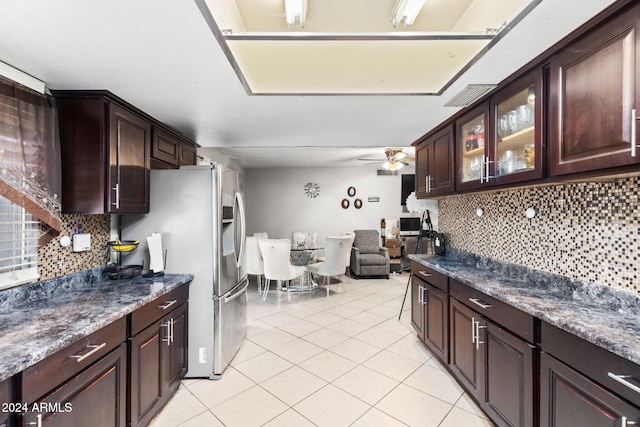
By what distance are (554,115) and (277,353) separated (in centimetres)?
285

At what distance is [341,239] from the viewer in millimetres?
4711

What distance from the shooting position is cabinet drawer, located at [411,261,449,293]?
95.3 inches

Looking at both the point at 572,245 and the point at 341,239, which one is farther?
the point at 341,239

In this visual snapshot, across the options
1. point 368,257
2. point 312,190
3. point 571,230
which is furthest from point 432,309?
point 312,190

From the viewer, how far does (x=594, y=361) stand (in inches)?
44.5

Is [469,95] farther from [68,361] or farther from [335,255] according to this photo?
[335,255]

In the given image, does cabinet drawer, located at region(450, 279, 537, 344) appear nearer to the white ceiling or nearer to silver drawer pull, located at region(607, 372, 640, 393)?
silver drawer pull, located at region(607, 372, 640, 393)

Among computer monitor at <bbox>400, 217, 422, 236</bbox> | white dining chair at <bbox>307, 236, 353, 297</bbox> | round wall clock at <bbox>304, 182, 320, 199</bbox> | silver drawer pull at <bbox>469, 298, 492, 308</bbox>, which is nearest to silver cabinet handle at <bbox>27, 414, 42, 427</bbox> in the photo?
silver drawer pull at <bbox>469, 298, 492, 308</bbox>

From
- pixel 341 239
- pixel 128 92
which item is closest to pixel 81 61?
pixel 128 92

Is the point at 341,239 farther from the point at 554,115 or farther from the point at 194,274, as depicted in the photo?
the point at 554,115

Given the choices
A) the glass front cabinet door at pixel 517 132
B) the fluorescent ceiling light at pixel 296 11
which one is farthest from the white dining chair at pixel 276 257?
the fluorescent ceiling light at pixel 296 11

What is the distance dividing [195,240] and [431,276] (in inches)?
83.3

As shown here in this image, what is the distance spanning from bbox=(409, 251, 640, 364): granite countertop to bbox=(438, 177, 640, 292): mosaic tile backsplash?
6 centimetres

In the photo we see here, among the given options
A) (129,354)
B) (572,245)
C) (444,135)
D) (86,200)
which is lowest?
(129,354)
